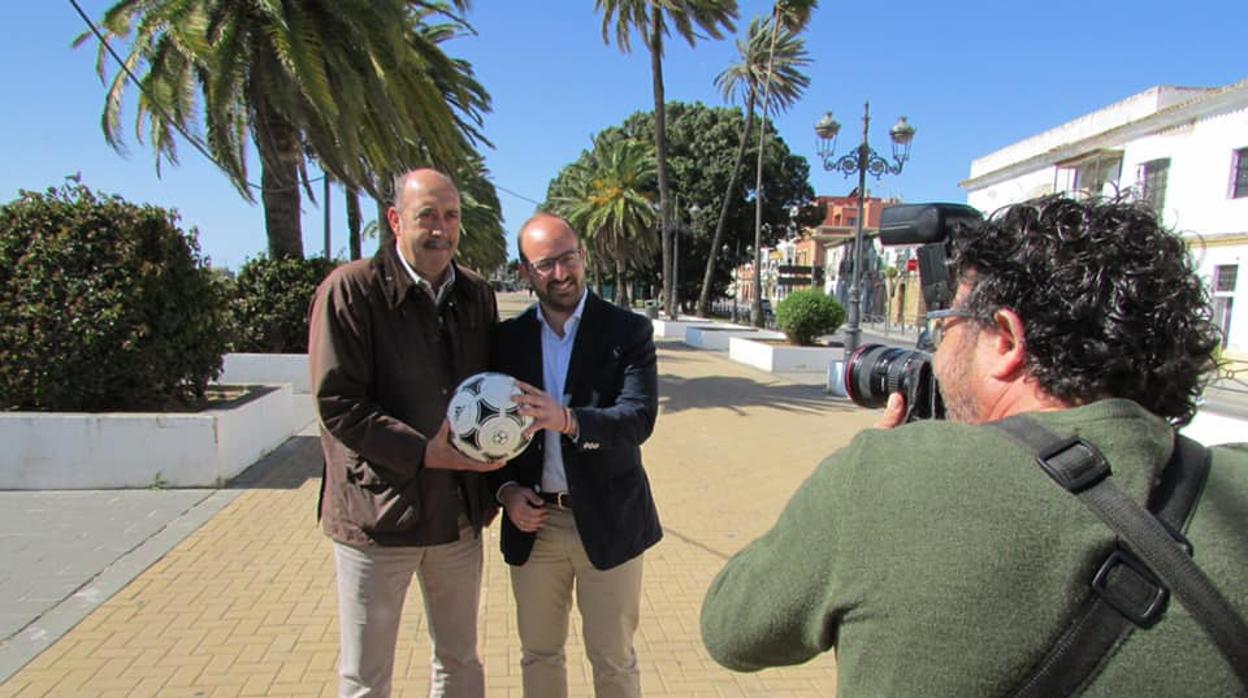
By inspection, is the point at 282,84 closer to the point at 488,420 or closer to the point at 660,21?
the point at 488,420

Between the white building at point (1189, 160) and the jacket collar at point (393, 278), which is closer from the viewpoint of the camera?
the jacket collar at point (393, 278)

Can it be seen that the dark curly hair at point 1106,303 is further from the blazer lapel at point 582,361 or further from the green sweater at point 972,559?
the blazer lapel at point 582,361

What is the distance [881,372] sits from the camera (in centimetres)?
161

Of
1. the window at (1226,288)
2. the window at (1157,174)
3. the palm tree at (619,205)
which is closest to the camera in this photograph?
the window at (1226,288)

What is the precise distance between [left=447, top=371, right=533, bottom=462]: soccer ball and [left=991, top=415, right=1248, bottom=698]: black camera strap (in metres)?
1.47

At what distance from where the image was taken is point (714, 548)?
15.5 ft

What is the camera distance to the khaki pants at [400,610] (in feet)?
7.53

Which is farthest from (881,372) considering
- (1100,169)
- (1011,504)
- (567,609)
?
(1100,169)

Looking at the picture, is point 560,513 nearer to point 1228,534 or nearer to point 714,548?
point 1228,534

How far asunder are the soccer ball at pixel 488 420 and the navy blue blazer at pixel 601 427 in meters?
0.22

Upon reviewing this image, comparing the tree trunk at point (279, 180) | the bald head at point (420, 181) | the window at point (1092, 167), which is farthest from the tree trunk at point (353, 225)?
the window at point (1092, 167)

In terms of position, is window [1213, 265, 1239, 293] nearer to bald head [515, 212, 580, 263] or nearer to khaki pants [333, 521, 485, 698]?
bald head [515, 212, 580, 263]

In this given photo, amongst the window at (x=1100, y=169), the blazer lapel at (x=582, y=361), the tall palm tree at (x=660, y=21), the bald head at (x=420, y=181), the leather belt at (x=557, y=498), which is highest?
the tall palm tree at (x=660, y=21)

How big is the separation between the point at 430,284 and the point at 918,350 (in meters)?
1.55
